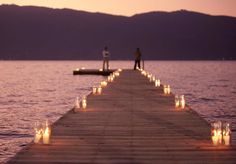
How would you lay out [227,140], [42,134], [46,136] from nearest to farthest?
1. [227,140]
2. [46,136]
3. [42,134]

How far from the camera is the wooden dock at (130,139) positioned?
47.6ft

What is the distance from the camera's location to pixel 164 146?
1617 centimetres

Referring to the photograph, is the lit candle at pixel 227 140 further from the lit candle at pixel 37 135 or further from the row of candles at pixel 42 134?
the lit candle at pixel 37 135

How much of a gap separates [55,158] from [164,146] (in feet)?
9.97

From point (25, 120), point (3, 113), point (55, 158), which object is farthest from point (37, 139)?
point (3, 113)

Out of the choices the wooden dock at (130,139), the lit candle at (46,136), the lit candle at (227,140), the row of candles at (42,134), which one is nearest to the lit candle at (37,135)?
the row of candles at (42,134)

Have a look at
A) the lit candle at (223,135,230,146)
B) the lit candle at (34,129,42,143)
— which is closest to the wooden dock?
the lit candle at (223,135,230,146)

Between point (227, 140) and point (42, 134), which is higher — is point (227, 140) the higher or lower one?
the lower one

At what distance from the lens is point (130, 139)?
17359 mm

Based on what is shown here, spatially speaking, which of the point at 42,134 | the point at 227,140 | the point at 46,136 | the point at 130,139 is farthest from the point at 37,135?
the point at 227,140

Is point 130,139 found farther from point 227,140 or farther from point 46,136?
point 227,140

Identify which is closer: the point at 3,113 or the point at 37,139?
the point at 37,139

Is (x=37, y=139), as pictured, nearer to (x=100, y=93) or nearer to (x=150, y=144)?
(x=150, y=144)

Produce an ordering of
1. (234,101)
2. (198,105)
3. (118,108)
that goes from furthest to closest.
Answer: (234,101) → (198,105) → (118,108)
